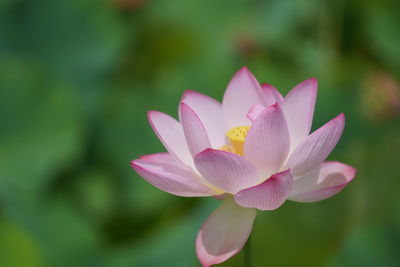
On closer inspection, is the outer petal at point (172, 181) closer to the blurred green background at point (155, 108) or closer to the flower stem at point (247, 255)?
the flower stem at point (247, 255)

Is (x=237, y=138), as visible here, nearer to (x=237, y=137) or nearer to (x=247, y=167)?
(x=237, y=137)

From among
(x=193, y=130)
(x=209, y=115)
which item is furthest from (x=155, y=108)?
(x=193, y=130)

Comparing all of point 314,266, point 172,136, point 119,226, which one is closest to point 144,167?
point 172,136

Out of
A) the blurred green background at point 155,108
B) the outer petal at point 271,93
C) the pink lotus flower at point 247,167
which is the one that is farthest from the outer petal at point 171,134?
the blurred green background at point 155,108

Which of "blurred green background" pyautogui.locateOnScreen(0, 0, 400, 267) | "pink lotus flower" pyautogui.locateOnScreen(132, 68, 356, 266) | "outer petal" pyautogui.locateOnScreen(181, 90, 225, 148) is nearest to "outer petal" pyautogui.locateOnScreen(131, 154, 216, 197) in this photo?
"pink lotus flower" pyautogui.locateOnScreen(132, 68, 356, 266)

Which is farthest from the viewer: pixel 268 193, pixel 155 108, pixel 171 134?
pixel 155 108

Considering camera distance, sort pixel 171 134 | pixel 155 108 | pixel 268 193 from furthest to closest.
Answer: pixel 155 108, pixel 171 134, pixel 268 193

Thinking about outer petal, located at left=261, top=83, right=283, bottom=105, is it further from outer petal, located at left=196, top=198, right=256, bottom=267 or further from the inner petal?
outer petal, located at left=196, top=198, right=256, bottom=267
